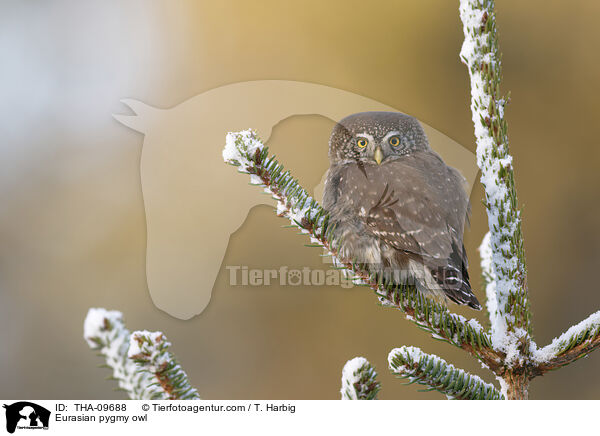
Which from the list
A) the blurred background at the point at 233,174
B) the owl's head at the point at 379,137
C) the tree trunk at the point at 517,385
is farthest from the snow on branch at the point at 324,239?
the blurred background at the point at 233,174

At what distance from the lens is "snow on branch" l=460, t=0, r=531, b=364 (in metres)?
0.78

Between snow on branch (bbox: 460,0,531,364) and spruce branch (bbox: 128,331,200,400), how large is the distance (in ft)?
1.70

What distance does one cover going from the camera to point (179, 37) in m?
2.50

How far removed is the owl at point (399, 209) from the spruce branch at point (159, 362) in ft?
1.26

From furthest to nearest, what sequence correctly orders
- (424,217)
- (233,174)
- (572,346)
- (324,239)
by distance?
(233,174) → (424,217) → (324,239) → (572,346)

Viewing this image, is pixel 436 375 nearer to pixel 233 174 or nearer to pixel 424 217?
Answer: pixel 424 217

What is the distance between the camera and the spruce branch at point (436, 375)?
731 mm

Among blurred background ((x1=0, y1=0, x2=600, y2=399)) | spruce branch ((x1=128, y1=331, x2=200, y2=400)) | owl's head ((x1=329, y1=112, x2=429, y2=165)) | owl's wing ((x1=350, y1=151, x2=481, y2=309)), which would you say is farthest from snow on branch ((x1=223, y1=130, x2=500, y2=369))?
blurred background ((x1=0, y1=0, x2=600, y2=399))

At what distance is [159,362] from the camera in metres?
0.60

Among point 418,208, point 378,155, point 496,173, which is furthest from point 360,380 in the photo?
point 378,155
